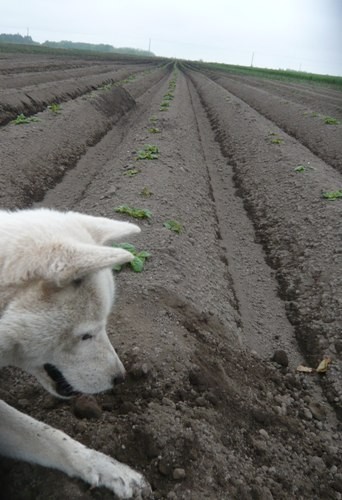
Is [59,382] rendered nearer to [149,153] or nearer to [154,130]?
[149,153]

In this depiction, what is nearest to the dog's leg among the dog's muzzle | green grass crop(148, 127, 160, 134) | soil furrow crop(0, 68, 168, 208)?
the dog's muzzle

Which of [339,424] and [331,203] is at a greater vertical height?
[331,203]

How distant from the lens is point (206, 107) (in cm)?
2247

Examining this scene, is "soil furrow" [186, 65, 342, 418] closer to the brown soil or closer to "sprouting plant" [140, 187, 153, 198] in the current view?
the brown soil

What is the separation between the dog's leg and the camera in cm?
287

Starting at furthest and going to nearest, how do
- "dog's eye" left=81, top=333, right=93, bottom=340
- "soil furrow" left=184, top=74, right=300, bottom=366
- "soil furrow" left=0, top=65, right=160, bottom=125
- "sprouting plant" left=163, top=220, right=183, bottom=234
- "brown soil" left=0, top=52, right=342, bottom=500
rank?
"soil furrow" left=0, top=65, right=160, bottom=125 → "sprouting plant" left=163, top=220, right=183, bottom=234 → "soil furrow" left=184, top=74, right=300, bottom=366 → "brown soil" left=0, top=52, right=342, bottom=500 → "dog's eye" left=81, top=333, right=93, bottom=340

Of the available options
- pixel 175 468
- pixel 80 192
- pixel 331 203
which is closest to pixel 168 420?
pixel 175 468

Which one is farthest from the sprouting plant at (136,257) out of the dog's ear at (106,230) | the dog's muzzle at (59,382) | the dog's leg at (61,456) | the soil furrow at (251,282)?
the dog's leg at (61,456)

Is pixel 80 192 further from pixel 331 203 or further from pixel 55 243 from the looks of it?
pixel 55 243

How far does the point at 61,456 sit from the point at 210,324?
7.83ft

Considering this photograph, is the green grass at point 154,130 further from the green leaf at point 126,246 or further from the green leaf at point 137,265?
the green leaf at point 137,265

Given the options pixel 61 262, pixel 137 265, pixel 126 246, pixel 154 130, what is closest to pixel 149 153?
pixel 154 130

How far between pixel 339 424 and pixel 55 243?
11.2 feet

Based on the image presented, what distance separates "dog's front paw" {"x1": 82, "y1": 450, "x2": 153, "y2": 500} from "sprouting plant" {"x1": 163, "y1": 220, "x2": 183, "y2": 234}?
3.93 metres
